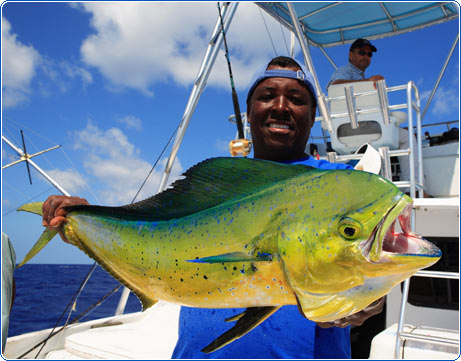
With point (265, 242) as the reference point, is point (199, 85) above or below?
above

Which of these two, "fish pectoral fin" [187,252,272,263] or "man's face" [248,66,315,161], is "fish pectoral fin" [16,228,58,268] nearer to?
"fish pectoral fin" [187,252,272,263]

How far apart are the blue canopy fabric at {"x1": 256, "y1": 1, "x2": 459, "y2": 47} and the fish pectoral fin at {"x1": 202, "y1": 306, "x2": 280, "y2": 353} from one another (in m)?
7.72

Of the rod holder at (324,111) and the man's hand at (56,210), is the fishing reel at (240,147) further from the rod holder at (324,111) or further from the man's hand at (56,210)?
the rod holder at (324,111)

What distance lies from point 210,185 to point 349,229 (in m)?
Answer: 0.48

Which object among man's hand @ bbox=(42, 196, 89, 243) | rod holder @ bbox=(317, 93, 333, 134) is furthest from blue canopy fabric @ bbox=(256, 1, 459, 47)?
man's hand @ bbox=(42, 196, 89, 243)

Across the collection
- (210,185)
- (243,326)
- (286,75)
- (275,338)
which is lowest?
(275,338)

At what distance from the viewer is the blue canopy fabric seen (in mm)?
7895

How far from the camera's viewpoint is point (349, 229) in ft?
3.05

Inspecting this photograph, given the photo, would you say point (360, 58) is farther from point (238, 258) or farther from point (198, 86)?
point (238, 258)

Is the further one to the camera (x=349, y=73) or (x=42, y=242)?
(x=349, y=73)

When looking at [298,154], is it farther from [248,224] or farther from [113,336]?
[113,336]

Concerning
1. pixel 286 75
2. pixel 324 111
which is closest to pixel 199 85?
pixel 324 111

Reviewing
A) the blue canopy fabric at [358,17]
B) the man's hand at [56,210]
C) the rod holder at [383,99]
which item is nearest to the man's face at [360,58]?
the rod holder at [383,99]

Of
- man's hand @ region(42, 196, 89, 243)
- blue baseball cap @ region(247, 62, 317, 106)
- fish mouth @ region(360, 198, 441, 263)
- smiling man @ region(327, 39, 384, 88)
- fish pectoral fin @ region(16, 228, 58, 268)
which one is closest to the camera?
fish mouth @ region(360, 198, 441, 263)
